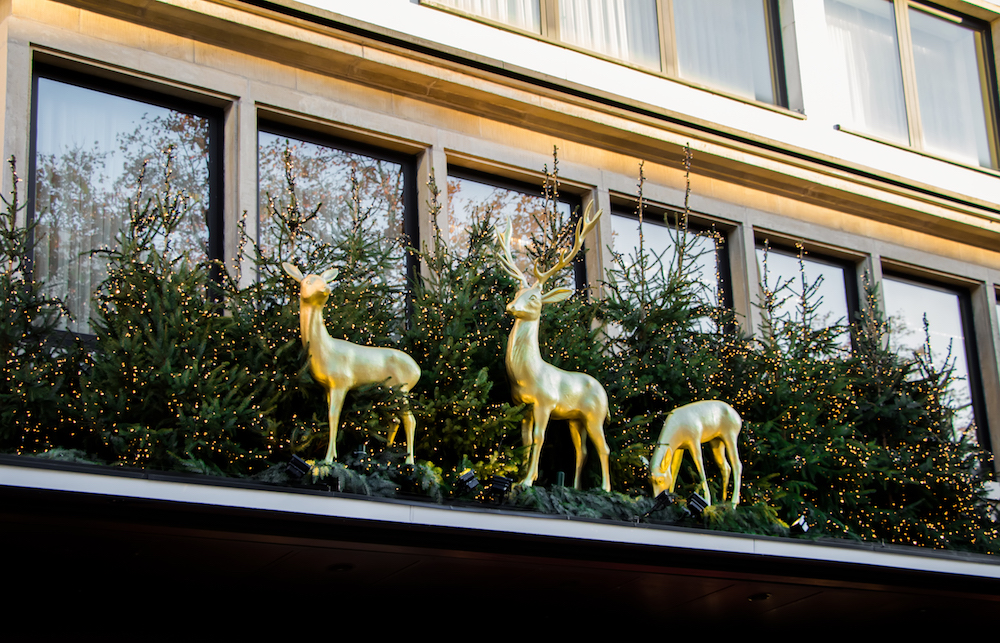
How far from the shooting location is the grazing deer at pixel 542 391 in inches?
484

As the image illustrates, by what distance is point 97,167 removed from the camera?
1332cm

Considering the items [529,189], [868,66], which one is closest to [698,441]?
[529,189]

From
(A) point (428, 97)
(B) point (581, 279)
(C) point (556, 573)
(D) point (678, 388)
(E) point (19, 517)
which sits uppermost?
(A) point (428, 97)

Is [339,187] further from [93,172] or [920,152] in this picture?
[920,152]

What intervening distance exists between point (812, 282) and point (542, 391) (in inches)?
279

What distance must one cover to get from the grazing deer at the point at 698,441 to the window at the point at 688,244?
308 centimetres

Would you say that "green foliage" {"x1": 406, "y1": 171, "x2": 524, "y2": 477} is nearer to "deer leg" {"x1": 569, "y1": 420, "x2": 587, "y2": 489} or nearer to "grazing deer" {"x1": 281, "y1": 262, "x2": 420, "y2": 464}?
"grazing deer" {"x1": 281, "y1": 262, "x2": 420, "y2": 464}

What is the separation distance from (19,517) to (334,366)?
11.0 ft

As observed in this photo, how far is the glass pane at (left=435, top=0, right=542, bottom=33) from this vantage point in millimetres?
15992

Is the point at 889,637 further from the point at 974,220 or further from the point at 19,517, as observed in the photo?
the point at 19,517

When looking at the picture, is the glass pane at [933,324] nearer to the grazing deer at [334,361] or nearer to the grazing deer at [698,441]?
the grazing deer at [698,441]

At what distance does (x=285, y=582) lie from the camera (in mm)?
10836

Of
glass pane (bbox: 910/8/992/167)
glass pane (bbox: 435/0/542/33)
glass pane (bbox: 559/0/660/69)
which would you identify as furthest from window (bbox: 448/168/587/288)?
glass pane (bbox: 910/8/992/167)

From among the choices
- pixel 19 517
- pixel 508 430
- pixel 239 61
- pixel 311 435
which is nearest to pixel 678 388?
pixel 508 430
